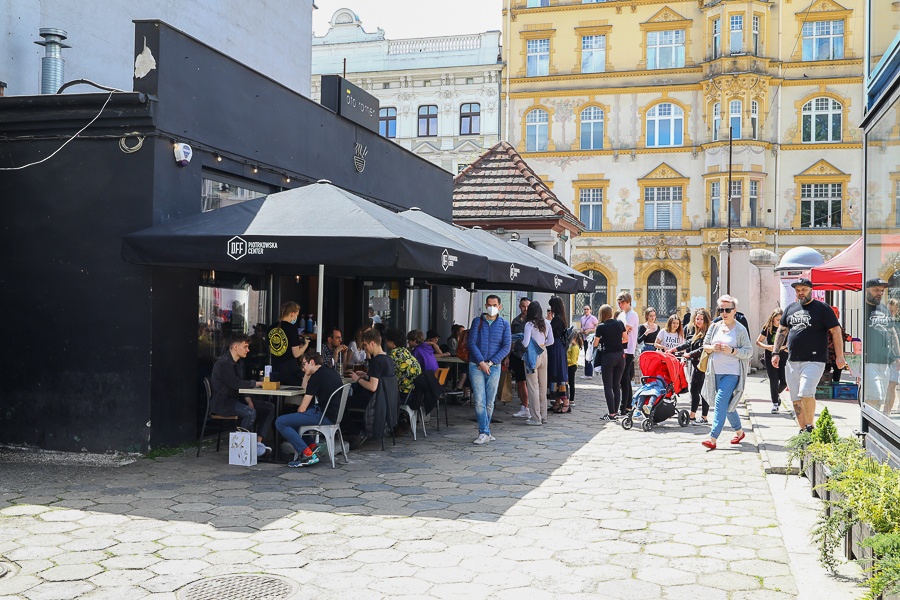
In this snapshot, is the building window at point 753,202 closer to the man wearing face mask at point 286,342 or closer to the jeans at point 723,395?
the jeans at point 723,395

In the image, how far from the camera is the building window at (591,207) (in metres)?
41.5

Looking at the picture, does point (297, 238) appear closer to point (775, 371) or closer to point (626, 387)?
point (626, 387)

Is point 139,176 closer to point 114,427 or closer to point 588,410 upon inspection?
point 114,427

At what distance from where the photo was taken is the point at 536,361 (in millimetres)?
12398

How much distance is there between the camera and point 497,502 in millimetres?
7328

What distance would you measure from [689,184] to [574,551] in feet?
120

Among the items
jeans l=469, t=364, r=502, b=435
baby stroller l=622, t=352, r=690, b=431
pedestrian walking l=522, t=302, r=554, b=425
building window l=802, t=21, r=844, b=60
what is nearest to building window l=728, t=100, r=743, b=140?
building window l=802, t=21, r=844, b=60

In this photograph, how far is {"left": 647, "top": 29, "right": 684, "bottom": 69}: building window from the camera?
41.0m

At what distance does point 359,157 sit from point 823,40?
3305 cm

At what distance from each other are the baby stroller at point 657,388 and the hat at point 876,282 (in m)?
5.66

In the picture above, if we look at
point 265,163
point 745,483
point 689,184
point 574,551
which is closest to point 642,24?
point 689,184

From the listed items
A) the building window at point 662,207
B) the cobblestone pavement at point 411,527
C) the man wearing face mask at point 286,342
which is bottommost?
the cobblestone pavement at point 411,527

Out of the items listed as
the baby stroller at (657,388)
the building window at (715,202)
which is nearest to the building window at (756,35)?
the building window at (715,202)

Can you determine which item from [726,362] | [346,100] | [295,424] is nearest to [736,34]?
[346,100]
